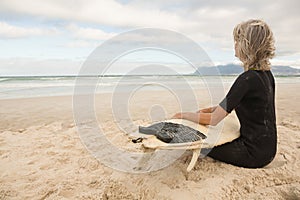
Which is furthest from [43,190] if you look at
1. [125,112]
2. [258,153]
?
[125,112]

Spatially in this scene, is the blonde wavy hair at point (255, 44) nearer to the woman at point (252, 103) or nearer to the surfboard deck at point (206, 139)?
the woman at point (252, 103)

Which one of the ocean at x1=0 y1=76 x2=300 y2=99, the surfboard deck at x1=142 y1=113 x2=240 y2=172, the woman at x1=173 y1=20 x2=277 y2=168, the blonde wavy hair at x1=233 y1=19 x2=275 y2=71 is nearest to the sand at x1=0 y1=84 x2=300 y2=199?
the woman at x1=173 y1=20 x2=277 y2=168

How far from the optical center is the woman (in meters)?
2.34

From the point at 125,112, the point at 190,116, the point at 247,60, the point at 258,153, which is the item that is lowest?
the point at 125,112

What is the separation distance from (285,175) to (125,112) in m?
4.66

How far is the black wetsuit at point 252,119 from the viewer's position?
7.66ft

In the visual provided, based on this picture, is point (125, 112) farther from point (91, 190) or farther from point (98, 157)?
point (91, 190)

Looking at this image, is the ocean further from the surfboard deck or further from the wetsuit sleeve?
the wetsuit sleeve

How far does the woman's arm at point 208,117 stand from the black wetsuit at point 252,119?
7 cm

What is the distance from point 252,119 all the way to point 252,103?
0.53 feet

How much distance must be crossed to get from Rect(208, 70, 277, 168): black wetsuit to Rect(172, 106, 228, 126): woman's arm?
0.07 meters

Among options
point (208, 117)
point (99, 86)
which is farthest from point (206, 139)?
point (99, 86)

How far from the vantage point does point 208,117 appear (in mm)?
2572

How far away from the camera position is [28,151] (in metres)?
3.61
